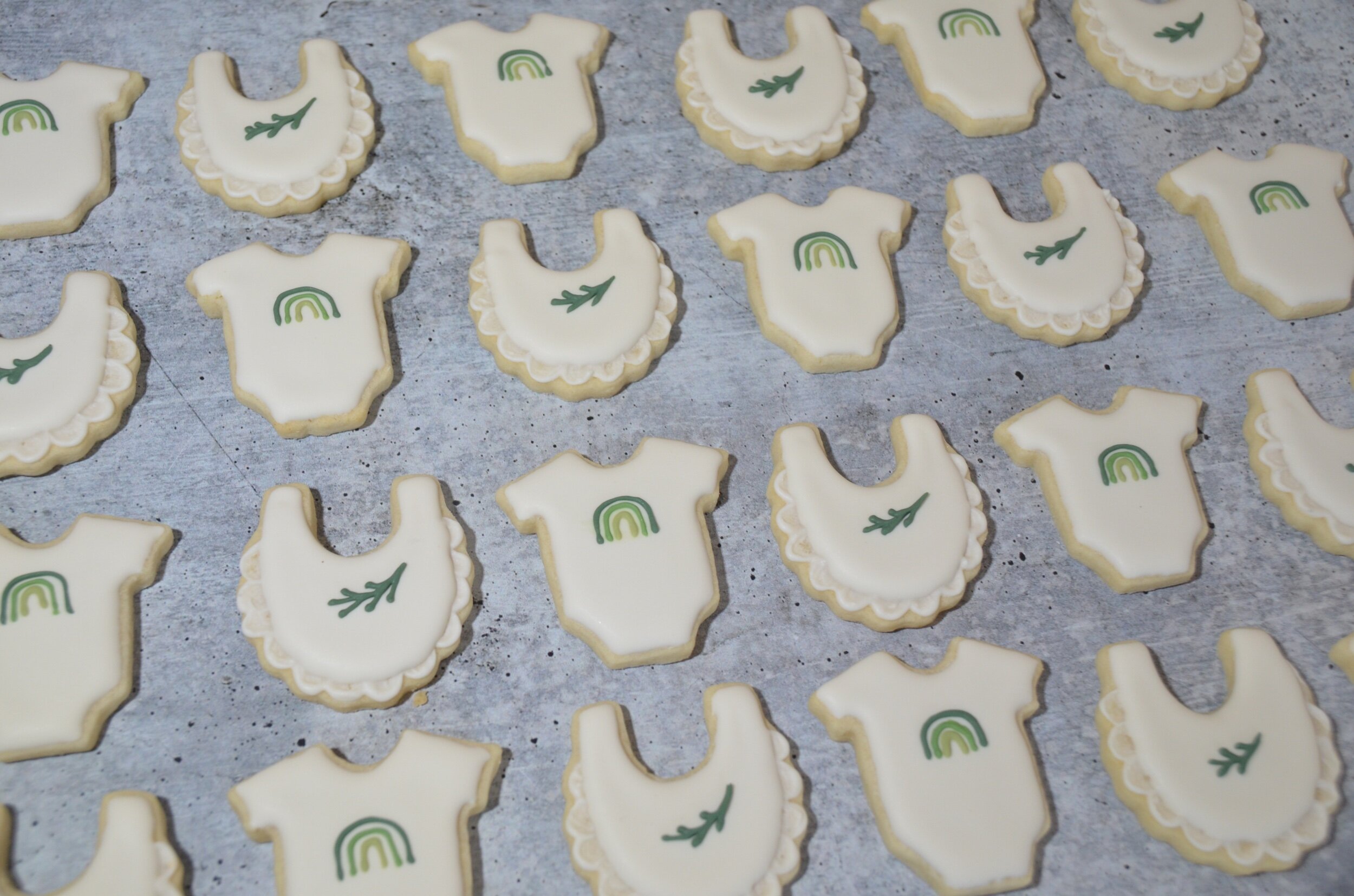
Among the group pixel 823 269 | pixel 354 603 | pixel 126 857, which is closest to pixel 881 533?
pixel 823 269

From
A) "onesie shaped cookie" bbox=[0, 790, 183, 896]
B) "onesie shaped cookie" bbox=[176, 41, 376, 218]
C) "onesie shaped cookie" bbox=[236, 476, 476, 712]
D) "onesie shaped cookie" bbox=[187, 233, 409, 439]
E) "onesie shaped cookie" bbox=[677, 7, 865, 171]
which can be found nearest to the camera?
"onesie shaped cookie" bbox=[0, 790, 183, 896]

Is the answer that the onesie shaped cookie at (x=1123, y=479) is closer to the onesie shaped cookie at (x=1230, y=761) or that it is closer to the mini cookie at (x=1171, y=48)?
the onesie shaped cookie at (x=1230, y=761)

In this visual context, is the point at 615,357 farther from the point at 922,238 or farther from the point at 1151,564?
the point at 1151,564

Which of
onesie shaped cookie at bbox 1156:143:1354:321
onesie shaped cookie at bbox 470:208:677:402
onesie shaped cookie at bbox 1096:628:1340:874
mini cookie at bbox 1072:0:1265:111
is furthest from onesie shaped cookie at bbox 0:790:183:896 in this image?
mini cookie at bbox 1072:0:1265:111

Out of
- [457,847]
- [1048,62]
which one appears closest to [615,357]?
[457,847]

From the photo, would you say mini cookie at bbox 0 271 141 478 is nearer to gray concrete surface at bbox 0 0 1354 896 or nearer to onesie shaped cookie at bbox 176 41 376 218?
gray concrete surface at bbox 0 0 1354 896

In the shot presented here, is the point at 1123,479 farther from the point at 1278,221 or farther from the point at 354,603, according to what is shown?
the point at 354,603
